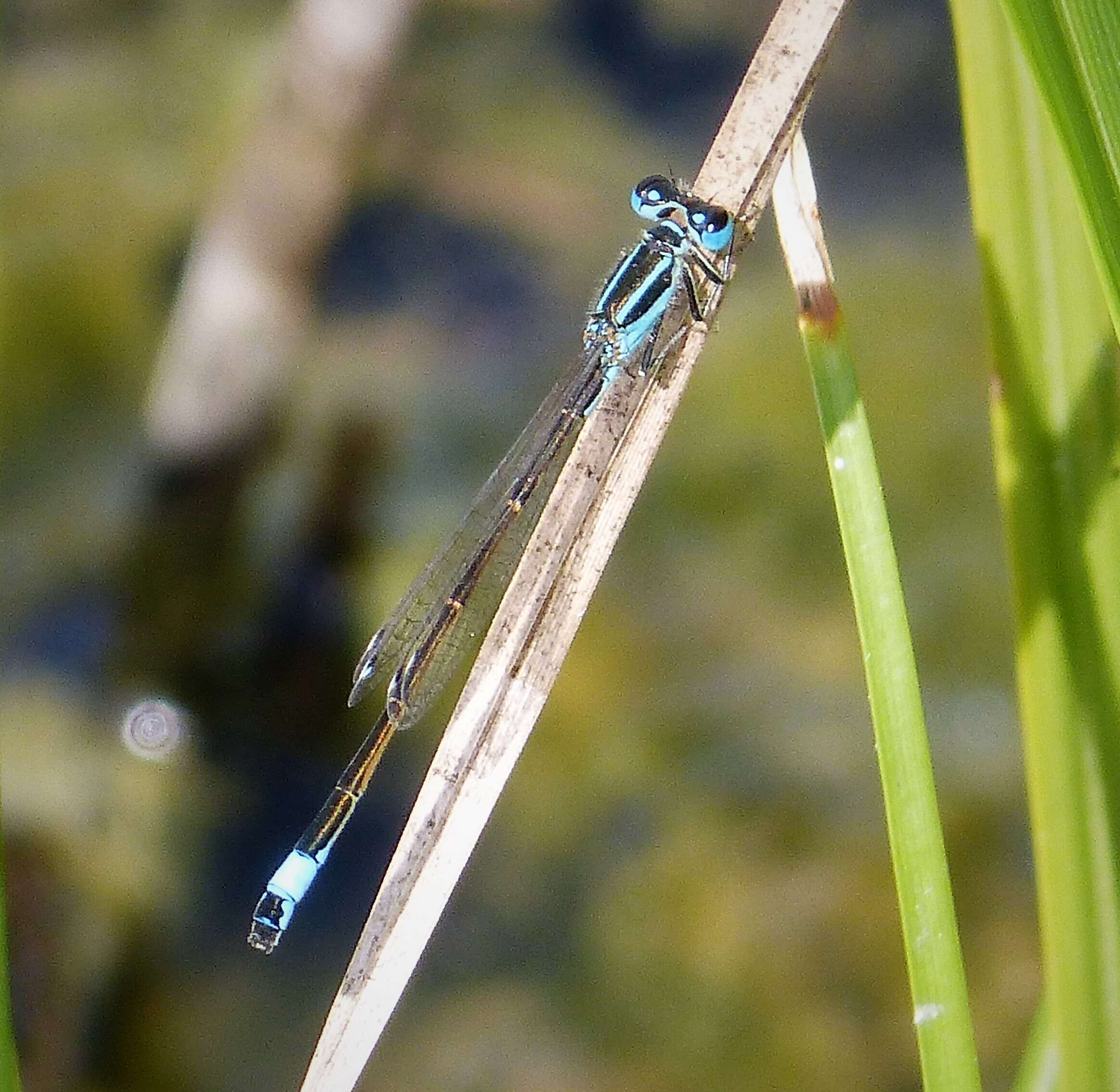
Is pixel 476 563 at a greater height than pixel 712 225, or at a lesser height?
lesser

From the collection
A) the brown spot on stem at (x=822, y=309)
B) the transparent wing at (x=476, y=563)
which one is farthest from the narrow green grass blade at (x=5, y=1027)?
the transparent wing at (x=476, y=563)

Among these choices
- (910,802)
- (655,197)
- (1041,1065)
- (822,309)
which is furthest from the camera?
(655,197)

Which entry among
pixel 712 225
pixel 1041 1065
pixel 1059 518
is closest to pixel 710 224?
pixel 712 225

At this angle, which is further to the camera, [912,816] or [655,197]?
[655,197]

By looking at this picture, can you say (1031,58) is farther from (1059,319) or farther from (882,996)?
(882,996)

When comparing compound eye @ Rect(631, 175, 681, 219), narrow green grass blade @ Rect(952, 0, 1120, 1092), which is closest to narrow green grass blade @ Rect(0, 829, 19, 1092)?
narrow green grass blade @ Rect(952, 0, 1120, 1092)

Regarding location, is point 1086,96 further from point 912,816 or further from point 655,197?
point 655,197

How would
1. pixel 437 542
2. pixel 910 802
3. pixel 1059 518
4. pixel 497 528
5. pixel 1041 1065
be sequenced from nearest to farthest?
pixel 910 802 → pixel 1059 518 → pixel 1041 1065 → pixel 497 528 → pixel 437 542

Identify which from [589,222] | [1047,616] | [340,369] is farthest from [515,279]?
[1047,616]

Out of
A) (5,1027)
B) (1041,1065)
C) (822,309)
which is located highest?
(822,309)
